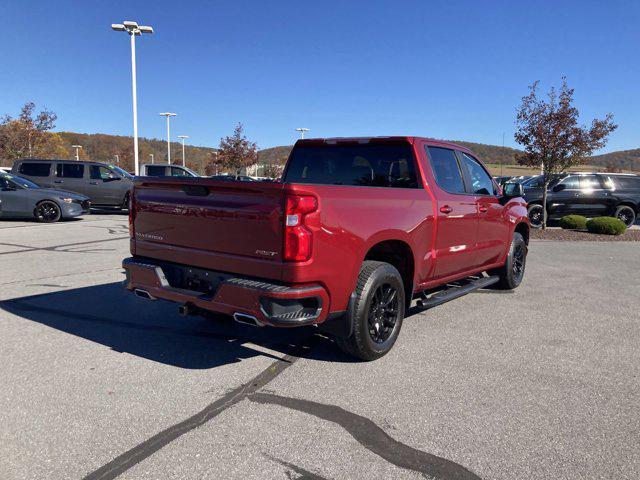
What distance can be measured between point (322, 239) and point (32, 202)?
13561mm

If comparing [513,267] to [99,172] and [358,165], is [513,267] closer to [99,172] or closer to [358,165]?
[358,165]

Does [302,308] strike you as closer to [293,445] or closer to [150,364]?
[293,445]

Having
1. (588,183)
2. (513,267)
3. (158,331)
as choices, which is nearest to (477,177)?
(513,267)

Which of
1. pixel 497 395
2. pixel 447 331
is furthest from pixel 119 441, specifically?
pixel 447 331

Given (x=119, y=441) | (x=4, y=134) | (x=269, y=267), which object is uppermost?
(x=4, y=134)

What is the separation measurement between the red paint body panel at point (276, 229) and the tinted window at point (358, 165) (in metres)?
0.10

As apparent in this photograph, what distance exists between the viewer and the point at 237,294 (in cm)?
350

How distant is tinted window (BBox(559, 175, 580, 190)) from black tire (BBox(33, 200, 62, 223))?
16.0 meters

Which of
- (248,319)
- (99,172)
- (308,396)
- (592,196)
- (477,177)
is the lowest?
(308,396)

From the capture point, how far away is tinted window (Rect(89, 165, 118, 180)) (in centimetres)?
1745

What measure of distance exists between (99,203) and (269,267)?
52.7 ft

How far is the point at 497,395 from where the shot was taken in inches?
141

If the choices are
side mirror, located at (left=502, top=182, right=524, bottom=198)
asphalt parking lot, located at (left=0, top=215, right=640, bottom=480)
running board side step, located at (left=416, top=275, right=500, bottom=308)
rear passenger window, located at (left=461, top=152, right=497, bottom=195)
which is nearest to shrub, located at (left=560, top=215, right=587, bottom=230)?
side mirror, located at (left=502, top=182, right=524, bottom=198)

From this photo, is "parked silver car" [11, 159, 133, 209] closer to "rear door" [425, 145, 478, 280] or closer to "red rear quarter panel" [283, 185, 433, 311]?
"rear door" [425, 145, 478, 280]
